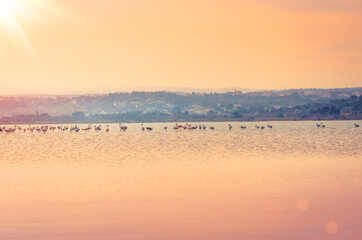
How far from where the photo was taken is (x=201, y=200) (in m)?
21.7

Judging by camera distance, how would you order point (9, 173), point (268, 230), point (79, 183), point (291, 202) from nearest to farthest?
point (268, 230) → point (291, 202) → point (79, 183) → point (9, 173)

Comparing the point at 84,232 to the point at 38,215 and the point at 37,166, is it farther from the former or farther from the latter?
the point at 37,166

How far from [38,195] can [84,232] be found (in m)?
8.10

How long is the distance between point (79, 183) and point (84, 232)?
11785 mm

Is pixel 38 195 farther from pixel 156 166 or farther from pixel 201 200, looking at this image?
pixel 156 166

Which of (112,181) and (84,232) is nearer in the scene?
(84,232)

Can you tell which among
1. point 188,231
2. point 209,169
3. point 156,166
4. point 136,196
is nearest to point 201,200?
point 136,196

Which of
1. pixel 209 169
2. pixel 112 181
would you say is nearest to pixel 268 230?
pixel 112 181

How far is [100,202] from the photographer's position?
21547 mm

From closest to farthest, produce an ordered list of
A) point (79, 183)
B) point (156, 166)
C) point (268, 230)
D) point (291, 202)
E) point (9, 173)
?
1. point (268, 230)
2. point (291, 202)
3. point (79, 183)
4. point (9, 173)
5. point (156, 166)

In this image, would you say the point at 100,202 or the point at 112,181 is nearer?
the point at 100,202

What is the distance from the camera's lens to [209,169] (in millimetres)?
Result: 33969

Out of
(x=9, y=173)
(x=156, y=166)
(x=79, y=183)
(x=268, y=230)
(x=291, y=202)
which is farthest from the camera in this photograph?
(x=156, y=166)

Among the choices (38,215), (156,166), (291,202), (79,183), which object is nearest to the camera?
(38,215)
